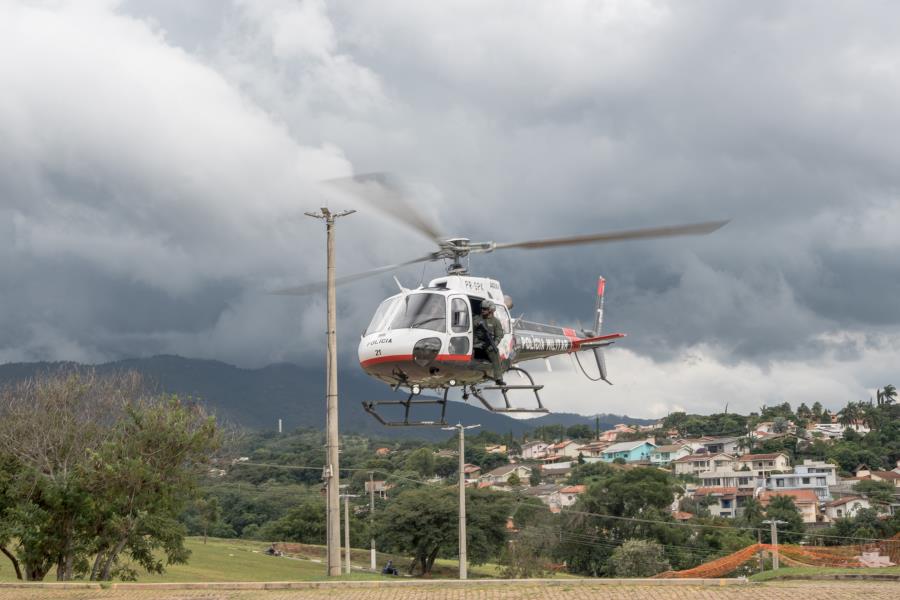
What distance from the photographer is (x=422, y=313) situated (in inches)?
Result: 922

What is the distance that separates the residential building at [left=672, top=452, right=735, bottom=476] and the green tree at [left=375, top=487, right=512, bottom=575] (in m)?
85.7

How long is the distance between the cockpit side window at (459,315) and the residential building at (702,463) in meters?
138

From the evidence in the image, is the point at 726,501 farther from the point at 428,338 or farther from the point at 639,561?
the point at 428,338

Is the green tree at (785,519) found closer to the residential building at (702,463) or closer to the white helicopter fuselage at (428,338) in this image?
the residential building at (702,463)

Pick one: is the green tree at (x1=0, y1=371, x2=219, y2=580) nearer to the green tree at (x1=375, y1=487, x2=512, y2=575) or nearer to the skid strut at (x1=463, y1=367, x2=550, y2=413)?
the skid strut at (x1=463, y1=367, x2=550, y2=413)

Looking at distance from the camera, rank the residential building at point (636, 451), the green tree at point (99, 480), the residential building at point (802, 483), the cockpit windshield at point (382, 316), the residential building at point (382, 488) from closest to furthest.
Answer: the cockpit windshield at point (382, 316) → the green tree at point (99, 480) → the residential building at point (382, 488) → the residential building at point (802, 483) → the residential building at point (636, 451)

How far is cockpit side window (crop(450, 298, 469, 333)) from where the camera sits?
23.5m

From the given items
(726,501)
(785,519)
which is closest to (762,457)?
(726,501)

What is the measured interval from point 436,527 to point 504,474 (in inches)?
4183

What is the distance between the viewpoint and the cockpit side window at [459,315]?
23.5 metres

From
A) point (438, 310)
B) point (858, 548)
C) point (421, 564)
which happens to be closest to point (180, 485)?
point (438, 310)

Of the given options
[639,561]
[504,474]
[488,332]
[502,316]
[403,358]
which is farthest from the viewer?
[504,474]

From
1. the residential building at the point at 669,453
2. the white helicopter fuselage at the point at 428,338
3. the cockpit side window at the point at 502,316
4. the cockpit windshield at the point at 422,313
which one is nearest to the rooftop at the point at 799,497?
the residential building at the point at 669,453

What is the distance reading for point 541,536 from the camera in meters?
79.9
